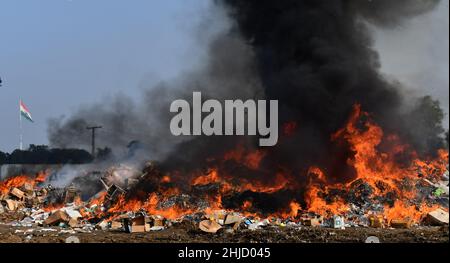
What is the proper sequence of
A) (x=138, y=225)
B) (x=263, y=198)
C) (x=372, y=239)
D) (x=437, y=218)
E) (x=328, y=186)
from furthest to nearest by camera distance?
(x=328, y=186), (x=263, y=198), (x=437, y=218), (x=138, y=225), (x=372, y=239)

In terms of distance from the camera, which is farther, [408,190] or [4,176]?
[4,176]

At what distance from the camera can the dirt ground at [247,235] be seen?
15641 mm

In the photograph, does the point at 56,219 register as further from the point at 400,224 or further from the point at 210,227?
the point at 400,224

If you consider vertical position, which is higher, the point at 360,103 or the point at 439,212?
the point at 360,103

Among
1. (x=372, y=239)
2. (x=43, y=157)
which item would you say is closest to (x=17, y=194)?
(x=43, y=157)

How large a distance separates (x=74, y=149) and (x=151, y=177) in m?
15.9

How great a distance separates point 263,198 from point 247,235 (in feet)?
17.5

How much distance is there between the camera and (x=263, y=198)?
2139cm

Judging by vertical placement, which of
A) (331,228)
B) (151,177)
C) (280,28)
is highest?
(280,28)

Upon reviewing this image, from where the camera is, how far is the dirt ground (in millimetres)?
15641

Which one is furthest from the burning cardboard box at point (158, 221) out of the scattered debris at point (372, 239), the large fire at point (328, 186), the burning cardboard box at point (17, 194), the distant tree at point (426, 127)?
the distant tree at point (426, 127)

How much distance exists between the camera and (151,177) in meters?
23.5
